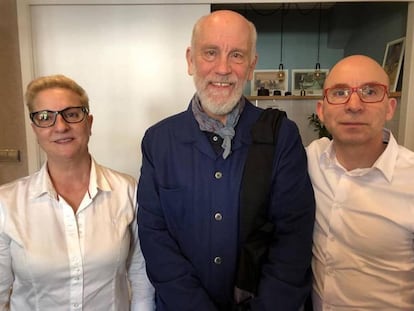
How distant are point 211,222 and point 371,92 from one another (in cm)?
67

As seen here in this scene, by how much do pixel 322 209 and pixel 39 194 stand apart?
957 mm

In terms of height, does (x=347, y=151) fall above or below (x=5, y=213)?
above

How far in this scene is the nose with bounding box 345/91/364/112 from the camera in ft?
3.68

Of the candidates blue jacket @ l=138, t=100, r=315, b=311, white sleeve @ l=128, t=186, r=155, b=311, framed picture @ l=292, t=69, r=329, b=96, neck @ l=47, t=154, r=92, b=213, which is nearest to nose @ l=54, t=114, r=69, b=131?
neck @ l=47, t=154, r=92, b=213

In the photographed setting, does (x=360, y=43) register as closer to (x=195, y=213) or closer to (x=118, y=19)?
(x=118, y=19)

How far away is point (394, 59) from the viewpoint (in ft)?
8.86

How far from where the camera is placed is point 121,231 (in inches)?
48.1

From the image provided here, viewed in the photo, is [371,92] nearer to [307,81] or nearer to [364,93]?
[364,93]

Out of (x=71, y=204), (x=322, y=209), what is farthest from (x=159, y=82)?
(x=322, y=209)

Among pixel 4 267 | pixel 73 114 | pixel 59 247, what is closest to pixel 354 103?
pixel 73 114

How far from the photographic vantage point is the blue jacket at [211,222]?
3.69 feet

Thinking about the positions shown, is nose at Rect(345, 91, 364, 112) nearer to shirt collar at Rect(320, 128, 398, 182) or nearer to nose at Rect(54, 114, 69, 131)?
shirt collar at Rect(320, 128, 398, 182)

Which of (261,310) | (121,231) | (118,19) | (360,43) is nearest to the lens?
(261,310)

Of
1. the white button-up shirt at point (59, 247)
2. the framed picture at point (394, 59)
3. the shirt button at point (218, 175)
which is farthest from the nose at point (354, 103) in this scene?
the framed picture at point (394, 59)
